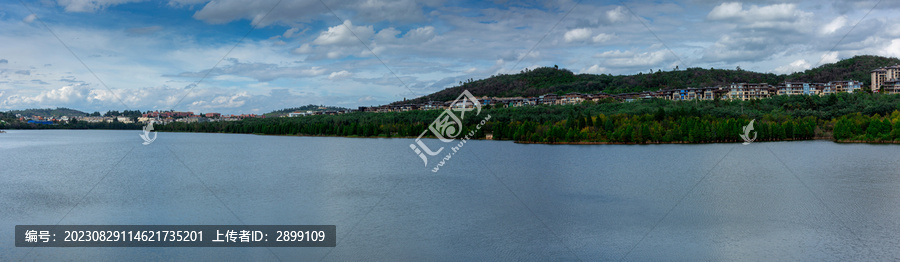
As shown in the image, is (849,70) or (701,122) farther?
(849,70)

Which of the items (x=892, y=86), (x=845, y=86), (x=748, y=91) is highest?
(x=845, y=86)

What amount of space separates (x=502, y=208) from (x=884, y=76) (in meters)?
104

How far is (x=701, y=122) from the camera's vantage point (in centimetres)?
5941

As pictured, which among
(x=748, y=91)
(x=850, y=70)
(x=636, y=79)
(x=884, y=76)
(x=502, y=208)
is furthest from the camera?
(x=636, y=79)

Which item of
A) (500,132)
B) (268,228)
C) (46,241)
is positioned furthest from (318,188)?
(500,132)

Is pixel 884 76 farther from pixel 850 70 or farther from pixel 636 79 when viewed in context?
pixel 636 79

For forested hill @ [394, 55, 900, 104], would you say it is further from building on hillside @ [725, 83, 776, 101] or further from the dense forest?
the dense forest

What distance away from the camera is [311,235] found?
13.9 m

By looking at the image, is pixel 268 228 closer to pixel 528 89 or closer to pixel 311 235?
pixel 311 235

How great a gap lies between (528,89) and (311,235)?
128254mm

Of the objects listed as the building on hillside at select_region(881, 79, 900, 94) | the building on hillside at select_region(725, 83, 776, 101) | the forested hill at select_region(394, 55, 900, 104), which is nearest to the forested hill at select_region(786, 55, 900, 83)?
the forested hill at select_region(394, 55, 900, 104)

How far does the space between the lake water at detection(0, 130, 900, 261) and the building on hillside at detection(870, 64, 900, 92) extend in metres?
73.0

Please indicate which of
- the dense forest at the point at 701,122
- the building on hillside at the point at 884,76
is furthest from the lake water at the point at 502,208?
the building on hillside at the point at 884,76

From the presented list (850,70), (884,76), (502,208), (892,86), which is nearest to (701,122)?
(892,86)
